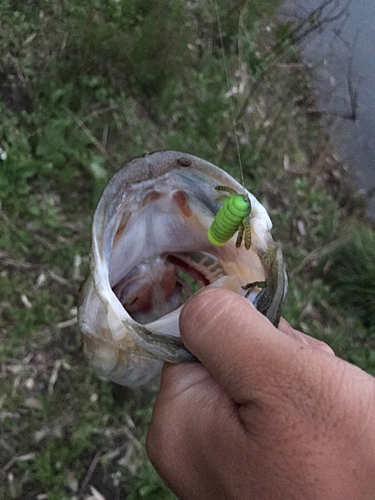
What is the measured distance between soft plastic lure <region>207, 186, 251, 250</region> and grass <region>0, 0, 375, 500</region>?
1.39 m

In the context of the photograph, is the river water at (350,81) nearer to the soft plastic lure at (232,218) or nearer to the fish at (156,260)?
the fish at (156,260)

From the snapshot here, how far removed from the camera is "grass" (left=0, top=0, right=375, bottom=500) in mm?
2252

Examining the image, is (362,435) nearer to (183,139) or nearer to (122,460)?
(122,460)

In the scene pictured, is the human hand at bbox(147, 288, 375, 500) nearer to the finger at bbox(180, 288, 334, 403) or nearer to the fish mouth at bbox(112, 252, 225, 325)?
the finger at bbox(180, 288, 334, 403)

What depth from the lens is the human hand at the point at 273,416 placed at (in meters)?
0.94

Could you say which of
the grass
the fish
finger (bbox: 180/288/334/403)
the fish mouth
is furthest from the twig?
finger (bbox: 180/288/334/403)

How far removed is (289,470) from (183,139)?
2231 millimetres

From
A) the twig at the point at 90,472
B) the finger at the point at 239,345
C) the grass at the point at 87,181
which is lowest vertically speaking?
the twig at the point at 90,472

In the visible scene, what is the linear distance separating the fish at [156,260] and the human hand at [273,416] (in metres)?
0.20

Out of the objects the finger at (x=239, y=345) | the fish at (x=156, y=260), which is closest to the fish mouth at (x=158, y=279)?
the fish at (x=156, y=260)

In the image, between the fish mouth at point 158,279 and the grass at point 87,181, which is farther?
the grass at point 87,181

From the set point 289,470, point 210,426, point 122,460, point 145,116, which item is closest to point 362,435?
point 289,470

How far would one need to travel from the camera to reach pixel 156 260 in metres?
1.70

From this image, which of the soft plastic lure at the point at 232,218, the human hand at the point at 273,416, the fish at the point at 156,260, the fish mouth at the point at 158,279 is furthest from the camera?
the fish mouth at the point at 158,279
